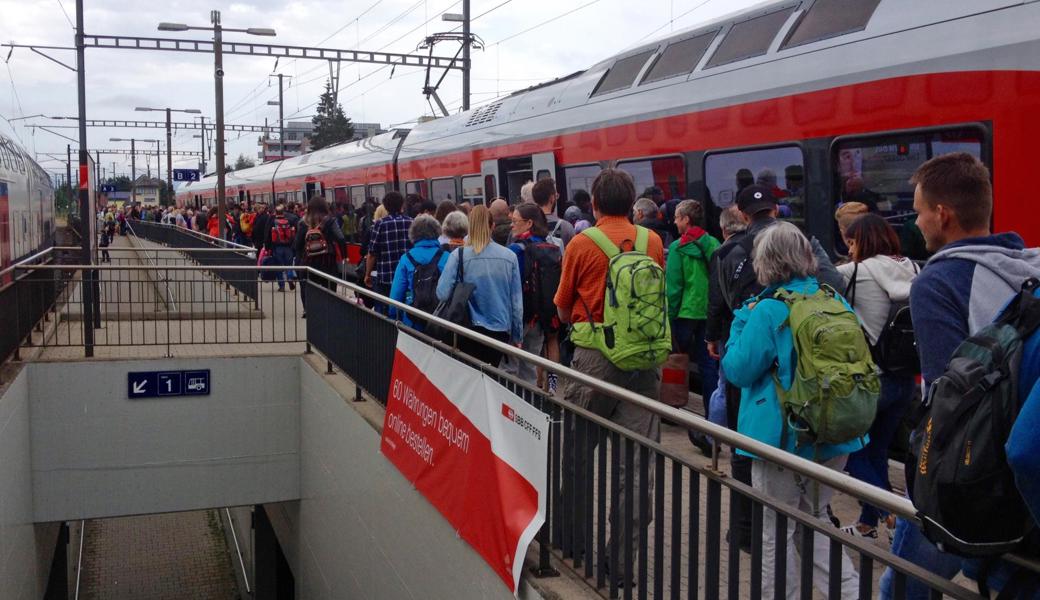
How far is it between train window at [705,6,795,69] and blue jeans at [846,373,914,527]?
460cm

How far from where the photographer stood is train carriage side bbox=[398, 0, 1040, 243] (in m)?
6.50

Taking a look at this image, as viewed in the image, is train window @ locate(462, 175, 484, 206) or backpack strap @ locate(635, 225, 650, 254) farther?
train window @ locate(462, 175, 484, 206)

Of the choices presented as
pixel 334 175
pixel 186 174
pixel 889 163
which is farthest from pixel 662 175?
pixel 186 174

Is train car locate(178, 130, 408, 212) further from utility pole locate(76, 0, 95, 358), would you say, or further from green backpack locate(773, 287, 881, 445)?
green backpack locate(773, 287, 881, 445)

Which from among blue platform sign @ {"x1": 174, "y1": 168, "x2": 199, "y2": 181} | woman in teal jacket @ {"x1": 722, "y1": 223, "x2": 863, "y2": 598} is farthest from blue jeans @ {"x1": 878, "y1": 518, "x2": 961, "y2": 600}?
blue platform sign @ {"x1": 174, "y1": 168, "x2": 199, "y2": 181}

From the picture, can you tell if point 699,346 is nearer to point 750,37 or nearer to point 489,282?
point 489,282

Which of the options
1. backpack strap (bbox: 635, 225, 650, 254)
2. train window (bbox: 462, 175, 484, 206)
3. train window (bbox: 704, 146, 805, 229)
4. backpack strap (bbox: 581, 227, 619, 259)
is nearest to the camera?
backpack strap (bbox: 581, 227, 619, 259)

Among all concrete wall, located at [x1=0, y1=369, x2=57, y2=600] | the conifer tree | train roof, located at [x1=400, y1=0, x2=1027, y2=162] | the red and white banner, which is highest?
the conifer tree

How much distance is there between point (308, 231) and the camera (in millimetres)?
13398

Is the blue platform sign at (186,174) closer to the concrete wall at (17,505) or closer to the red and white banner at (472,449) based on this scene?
the concrete wall at (17,505)

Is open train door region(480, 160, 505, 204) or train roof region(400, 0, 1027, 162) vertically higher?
train roof region(400, 0, 1027, 162)

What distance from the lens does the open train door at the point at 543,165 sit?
12609 millimetres

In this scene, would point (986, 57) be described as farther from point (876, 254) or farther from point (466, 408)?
point (466, 408)

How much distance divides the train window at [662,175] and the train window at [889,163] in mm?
2138
